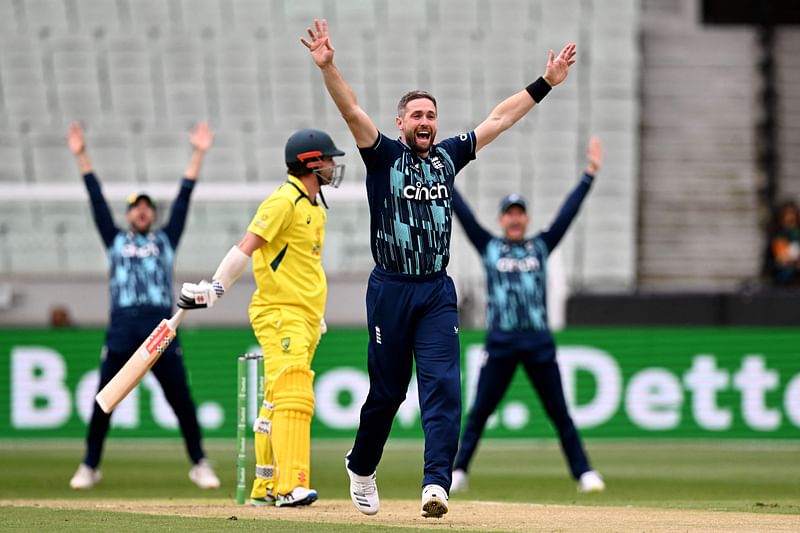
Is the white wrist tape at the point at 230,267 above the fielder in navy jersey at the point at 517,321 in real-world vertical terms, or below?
above

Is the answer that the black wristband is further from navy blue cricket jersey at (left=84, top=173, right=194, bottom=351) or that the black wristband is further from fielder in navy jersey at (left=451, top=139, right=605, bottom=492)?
navy blue cricket jersey at (left=84, top=173, right=194, bottom=351)

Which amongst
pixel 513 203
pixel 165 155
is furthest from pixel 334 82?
pixel 165 155

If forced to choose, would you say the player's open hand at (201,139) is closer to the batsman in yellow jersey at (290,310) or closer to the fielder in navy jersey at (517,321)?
the fielder in navy jersey at (517,321)

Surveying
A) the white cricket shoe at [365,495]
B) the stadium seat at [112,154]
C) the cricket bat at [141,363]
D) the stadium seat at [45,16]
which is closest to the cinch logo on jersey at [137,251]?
the cricket bat at [141,363]

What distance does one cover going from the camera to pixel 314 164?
8.18 meters

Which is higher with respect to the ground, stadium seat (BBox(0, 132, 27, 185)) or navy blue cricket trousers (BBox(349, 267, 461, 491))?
stadium seat (BBox(0, 132, 27, 185))

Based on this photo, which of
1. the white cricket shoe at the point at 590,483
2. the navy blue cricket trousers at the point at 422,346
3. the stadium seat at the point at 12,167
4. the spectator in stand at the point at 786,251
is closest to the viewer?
the navy blue cricket trousers at the point at 422,346

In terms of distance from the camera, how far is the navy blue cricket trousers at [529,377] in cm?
1056

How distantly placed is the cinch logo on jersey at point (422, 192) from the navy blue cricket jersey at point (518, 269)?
3488 mm

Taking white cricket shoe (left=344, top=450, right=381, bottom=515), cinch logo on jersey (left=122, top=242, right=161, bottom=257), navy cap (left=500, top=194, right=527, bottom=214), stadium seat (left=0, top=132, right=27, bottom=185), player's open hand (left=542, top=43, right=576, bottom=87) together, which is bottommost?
white cricket shoe (left=344, top=450, right=381, bottom=515)

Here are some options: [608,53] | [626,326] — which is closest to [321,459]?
[626,326]

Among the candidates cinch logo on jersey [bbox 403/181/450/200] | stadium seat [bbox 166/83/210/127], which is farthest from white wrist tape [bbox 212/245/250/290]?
stadium seat [bbox 166/83/210/127]

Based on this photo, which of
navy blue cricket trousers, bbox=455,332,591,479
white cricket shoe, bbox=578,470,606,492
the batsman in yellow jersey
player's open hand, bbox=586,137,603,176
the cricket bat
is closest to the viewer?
the cricket bat

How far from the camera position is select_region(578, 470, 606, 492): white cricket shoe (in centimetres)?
1029
